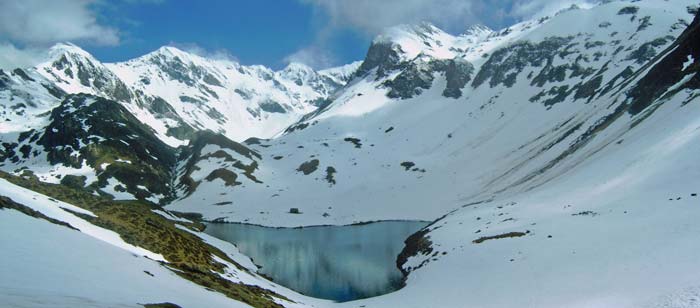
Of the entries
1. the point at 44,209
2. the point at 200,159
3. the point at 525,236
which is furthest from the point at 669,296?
the point at 200,159

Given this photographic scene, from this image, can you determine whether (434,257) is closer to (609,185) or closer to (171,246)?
(609,185)

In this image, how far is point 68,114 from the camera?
183 m

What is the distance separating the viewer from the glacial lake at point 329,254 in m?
61.1

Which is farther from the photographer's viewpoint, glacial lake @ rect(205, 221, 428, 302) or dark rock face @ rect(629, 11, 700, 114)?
dark rock face @ rect(629, 11, 700, 114)

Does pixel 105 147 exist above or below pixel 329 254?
above

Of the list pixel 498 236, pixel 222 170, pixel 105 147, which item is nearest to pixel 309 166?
pixel 222 170

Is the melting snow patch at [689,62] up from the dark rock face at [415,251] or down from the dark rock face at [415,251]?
up

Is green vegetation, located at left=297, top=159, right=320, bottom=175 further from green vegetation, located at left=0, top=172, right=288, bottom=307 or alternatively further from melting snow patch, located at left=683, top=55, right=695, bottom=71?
green vegetation, located at left=0, top=172, right=288, bottom=307

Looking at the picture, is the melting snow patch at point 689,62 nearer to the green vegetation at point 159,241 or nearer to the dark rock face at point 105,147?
the green vegetation at point 159,241

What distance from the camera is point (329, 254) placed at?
8431cm

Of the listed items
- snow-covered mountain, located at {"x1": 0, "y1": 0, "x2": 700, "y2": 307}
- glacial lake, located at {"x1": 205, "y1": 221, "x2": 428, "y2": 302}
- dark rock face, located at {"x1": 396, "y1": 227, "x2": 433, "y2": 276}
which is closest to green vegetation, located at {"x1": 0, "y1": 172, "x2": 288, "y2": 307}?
snow-covered mountain, located at {"x1": 0, "y1": 0, "x2": 700, "y2": 307}

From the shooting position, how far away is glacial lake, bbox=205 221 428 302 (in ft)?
200

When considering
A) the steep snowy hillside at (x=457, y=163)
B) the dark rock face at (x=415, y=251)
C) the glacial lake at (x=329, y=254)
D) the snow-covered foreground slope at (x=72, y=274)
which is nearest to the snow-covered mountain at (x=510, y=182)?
the dark rock face at (x=415, y=251)

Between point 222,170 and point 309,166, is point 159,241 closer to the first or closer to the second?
point 222,170
